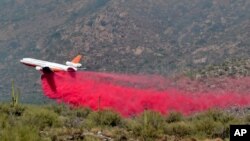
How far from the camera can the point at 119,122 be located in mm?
45031

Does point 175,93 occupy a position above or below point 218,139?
above

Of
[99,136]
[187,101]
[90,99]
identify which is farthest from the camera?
[187,101]

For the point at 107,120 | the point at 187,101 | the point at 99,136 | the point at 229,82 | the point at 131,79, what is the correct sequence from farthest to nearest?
the point at 229,82, the point at 131,79, the point at 187,101, the point at 107,120, the point at 99,136

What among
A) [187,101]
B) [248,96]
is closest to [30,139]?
[187,101]

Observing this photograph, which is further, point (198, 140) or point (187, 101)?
point (187, 101)

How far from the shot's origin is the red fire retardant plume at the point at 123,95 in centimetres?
7625

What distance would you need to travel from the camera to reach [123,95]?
3268 inches

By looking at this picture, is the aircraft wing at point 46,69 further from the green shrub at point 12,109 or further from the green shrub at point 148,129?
the green shrub at point 148,129

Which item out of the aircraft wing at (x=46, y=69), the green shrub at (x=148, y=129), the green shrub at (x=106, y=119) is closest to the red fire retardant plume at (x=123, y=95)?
the aircraft wing at (x=46, y=69)

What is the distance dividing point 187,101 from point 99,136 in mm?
47525

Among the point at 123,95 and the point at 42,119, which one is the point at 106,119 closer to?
the point at 42,119

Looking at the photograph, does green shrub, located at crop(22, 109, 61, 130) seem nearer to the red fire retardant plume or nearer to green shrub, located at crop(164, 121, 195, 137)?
green shrub, located at crop(164, 121, 195, 137)

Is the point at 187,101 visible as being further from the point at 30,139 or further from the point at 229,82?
the point at 30,139

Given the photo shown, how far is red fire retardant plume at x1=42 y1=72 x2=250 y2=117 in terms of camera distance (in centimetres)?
7625
